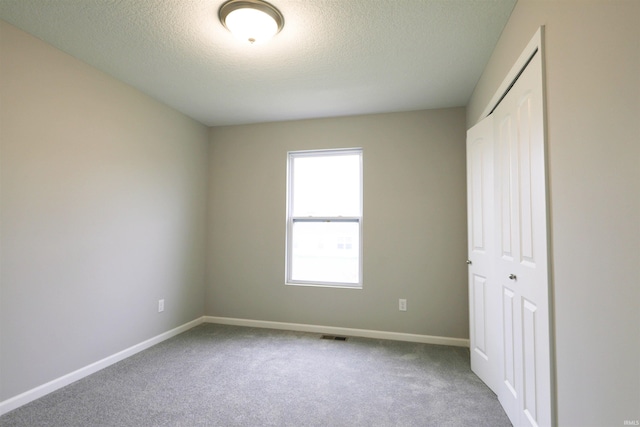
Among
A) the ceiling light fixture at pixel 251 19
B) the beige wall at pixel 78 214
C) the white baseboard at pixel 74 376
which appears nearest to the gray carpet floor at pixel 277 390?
the white baseboard at pixel 74 376

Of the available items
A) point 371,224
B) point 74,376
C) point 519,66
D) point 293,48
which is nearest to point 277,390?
point 74,376

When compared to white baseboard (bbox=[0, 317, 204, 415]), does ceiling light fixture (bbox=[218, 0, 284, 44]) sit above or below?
above

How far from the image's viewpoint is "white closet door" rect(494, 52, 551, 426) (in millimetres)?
1567

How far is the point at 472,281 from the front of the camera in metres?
2.88

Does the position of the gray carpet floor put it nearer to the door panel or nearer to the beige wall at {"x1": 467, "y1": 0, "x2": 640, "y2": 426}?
the door panel

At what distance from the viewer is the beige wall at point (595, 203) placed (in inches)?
37.3

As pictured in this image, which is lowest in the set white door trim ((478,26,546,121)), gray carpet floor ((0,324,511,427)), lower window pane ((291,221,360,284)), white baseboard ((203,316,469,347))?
gray carpet floor ((0,324,511,427))

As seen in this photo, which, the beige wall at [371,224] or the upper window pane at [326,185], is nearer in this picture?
the beige wall at [371,224]

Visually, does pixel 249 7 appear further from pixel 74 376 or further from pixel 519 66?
pixel 74 376

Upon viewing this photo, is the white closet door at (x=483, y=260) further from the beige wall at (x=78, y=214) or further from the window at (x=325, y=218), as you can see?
the beige wall at (x=78, y=214)

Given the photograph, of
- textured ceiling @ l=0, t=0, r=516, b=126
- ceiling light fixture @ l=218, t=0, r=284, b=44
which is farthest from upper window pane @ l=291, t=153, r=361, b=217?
ceiling light fixture @ l=218, t=0, r=284, b=44

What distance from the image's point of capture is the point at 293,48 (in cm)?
245

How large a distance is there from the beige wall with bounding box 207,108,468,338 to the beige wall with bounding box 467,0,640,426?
2.15m

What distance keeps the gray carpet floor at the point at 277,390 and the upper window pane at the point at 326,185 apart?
156cm
